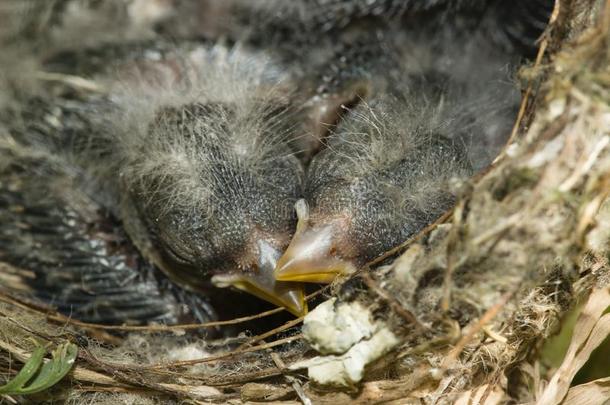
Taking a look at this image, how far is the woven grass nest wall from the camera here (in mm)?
982

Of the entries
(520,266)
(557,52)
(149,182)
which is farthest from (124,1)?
(520,266)

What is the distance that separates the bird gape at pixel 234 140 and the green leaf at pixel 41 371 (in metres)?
0.24

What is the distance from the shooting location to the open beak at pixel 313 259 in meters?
1.11

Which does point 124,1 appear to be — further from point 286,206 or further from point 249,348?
point 249,348

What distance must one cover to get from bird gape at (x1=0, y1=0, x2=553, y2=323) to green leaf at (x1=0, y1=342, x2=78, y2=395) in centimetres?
24

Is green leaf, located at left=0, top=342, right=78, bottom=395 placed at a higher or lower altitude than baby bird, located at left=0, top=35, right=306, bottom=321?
Result: lower

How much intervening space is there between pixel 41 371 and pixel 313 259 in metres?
0.40

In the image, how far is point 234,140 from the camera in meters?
1.30

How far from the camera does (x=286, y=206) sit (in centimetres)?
122

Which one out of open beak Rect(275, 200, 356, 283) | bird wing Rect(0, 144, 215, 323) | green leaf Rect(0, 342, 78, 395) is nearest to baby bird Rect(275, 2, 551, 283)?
open beak Rect(275, 200, 356, 283)

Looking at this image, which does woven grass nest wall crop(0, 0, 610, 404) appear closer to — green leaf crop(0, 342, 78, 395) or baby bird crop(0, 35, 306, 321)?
green leaf crop(0, 342, 78, 395)

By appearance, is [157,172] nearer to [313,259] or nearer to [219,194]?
[219,194]

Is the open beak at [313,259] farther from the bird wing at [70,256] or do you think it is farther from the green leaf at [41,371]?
the bird wing at [70,256]

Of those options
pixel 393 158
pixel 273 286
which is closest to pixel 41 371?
pixel 273 286
